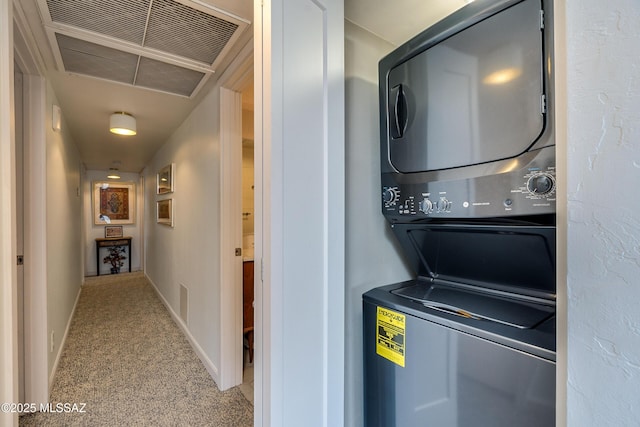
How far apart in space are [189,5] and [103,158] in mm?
4637

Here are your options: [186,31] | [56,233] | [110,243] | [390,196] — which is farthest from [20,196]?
[110,243]

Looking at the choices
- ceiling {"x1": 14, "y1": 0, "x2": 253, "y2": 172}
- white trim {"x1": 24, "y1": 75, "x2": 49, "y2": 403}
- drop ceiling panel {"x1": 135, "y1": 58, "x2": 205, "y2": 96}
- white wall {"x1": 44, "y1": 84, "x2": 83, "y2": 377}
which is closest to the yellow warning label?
ceiling {"x1": 14, "y1": 0, "x2": 253, "y2": 172}

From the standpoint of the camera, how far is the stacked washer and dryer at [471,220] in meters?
0.64

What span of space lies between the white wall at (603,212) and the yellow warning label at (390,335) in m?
0.52

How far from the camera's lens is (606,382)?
337mm

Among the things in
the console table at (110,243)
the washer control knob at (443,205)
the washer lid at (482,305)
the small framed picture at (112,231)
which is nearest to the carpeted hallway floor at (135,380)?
the washer lid at (482,305)

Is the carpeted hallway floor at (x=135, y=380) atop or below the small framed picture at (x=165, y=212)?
below

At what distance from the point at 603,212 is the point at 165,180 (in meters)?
3.92

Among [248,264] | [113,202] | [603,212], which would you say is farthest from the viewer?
[113,202]

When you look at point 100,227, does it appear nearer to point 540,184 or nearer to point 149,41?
point 149,41

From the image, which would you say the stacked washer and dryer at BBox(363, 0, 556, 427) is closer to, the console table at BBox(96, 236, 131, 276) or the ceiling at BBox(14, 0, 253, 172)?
the ceiling at BBox(14, 0, 253, 172)

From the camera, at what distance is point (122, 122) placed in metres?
2.52

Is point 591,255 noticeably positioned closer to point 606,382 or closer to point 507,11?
point 606,382

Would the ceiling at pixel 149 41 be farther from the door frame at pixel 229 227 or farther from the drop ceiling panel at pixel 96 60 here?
the door frame at pixel 229 227
